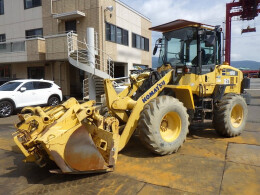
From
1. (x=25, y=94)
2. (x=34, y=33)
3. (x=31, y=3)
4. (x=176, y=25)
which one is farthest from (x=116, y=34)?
(x=176, y=25)

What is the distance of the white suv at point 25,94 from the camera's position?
1031 centimetres

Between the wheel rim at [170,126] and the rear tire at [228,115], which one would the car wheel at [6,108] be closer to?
the wheel rim at [170,126]

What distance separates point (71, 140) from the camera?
11.3ft

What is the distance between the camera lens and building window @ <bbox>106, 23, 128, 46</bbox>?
53.5 ft

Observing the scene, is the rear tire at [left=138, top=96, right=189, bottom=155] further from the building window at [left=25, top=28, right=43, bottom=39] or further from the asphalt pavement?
the building window at [left=25, top=28, right=43, bottom=39]

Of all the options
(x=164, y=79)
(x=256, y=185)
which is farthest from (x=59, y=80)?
(x=256, y=185)

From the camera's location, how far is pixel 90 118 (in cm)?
384

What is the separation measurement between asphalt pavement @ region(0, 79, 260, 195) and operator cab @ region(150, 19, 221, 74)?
6.36 ft

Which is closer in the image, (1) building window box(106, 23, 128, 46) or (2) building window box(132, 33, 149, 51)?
(1) building window box(106, 23, 128, 46)

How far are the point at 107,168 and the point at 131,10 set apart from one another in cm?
1769

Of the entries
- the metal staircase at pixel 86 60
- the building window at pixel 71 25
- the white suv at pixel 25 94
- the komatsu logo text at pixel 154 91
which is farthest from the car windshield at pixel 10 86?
the komatsu logo text at pixel 154 91

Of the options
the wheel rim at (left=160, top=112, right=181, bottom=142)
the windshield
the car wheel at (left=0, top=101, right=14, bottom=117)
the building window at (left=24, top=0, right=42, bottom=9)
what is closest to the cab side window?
the car wheel at (left=0, top=101, right=14, bottom=117)

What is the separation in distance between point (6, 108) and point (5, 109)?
6cm

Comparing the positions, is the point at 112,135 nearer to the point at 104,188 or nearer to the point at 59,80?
the point at 104,188
